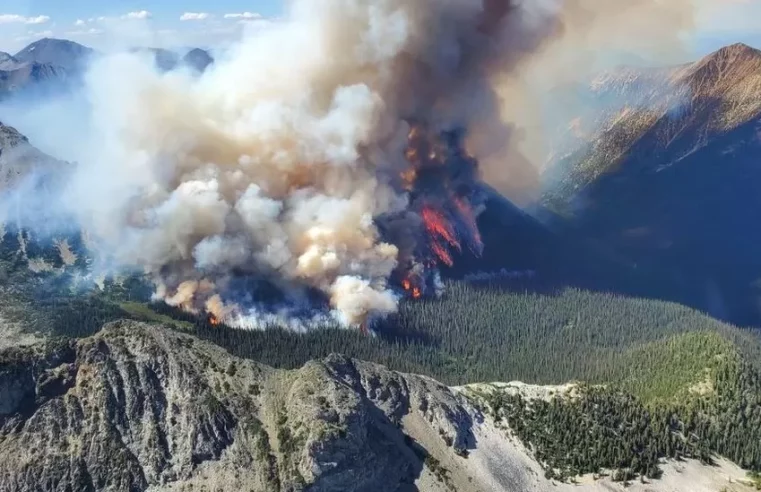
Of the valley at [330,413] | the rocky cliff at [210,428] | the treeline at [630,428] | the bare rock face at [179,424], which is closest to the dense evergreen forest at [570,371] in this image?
the treeline at [630,428]

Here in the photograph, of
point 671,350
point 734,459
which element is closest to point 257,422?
point 734,459

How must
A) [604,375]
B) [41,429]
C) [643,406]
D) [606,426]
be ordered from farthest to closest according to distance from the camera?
[604,375]
[643,406]
[606,426]
[41,429]

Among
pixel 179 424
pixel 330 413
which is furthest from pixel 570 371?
pixel 179 424

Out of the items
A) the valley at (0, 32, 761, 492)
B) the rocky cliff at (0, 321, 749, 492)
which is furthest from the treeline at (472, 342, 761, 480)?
the rocky cliff at (0, 321, 749, 492)

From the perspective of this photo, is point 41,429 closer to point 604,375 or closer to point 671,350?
point 604,375

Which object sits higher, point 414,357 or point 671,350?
point 671,350

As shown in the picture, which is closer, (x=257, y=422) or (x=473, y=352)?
(x=257, y=422)

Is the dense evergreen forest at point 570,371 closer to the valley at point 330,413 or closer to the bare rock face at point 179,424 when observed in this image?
the valley at point 330,413

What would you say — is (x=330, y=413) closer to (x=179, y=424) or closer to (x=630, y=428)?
(x=179, y=424)

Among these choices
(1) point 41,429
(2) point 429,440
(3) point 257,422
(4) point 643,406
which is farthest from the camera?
(4) point 643,406
